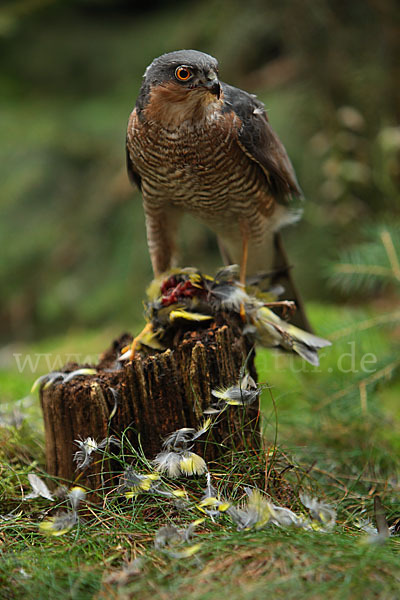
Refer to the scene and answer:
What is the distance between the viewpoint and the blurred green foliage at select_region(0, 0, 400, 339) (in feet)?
19.3

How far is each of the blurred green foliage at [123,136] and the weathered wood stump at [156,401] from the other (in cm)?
361

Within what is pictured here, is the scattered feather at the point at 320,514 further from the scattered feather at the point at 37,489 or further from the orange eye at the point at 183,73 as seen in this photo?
the orange eye at the point at 183,73

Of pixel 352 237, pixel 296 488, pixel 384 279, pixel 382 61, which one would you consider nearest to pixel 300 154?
pixel 352 237

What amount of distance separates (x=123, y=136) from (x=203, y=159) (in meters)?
3.70

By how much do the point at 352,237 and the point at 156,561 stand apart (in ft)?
16.1

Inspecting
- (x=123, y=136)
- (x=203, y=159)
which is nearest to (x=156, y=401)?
(x=203, y=159)

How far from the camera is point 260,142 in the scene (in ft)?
8.86

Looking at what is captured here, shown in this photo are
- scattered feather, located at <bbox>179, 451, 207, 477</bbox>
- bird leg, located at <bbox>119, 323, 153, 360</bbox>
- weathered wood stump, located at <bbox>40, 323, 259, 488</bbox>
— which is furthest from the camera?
bird leg, located at <bbox>119, 323, 153, 360</bbox>

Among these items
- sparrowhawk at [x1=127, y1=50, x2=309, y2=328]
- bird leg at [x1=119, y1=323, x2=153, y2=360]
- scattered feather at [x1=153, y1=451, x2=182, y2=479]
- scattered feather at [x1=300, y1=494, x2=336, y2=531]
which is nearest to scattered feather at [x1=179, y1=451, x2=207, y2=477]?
scattered feather at [x1=153, y1=451, x2=182, y2=479]

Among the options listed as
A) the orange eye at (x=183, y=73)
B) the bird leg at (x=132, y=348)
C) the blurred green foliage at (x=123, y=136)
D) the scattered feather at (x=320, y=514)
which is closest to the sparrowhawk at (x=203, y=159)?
the orange eye at (x=183, y=73)

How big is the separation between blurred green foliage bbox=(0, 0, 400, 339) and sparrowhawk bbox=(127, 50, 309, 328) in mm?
2668

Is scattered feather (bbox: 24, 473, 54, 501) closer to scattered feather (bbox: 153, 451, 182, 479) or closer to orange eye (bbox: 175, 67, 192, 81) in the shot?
scattered feather (bbox: 153, 451, 182, 479)

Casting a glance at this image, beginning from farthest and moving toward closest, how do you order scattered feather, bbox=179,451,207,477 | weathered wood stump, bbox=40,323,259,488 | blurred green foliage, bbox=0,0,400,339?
blurred green foliage, bbox=0,0,400,339 → weathered wood stump, bbox=40,323,259,488 → scattered feather, bbox=179,451,207,477

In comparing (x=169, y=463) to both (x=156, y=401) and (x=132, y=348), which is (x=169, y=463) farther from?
(x=132, y=348)
